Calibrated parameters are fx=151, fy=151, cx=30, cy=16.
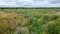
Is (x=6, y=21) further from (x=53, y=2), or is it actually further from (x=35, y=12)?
(x=53, y=2)

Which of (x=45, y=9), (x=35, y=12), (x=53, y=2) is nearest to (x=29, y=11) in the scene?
(x=35, y=12)

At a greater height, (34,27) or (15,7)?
(15,7)

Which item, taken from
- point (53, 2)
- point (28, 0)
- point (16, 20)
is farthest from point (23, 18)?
point (53, 2)

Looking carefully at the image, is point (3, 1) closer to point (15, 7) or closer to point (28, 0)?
point (15, 7)

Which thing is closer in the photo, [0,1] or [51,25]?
Answer: [51,25]

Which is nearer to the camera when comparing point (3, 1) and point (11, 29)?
point (11, 29)

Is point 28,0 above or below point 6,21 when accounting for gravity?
above
